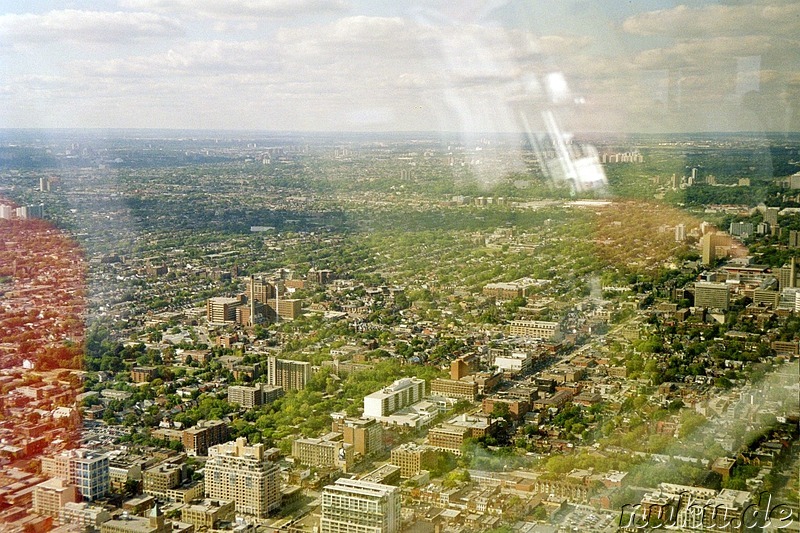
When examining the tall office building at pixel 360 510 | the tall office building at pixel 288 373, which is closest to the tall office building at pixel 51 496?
the tall office building at pixel 360 510

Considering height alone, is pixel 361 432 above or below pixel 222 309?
below

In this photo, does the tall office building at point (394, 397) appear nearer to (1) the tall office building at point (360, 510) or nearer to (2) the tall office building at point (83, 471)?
(1) the tall office building at point (360, 510)

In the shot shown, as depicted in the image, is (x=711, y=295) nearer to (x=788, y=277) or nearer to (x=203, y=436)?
(x=788, y=277)

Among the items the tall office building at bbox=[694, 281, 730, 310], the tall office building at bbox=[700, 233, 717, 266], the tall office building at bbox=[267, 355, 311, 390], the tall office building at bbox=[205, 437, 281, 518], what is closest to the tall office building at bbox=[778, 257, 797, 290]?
the tall office building at bbox=[694, 281, 730, 310]

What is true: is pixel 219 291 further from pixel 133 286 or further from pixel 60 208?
pixel 60 208

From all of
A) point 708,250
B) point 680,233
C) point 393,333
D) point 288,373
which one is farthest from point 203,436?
point 680,233

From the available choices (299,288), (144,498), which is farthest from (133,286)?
(144,498)
